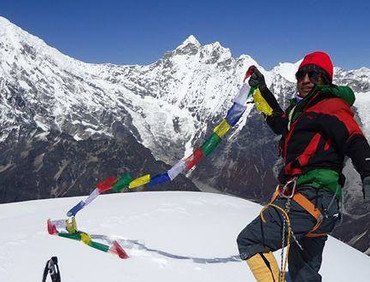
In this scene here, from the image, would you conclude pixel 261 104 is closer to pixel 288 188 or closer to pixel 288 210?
pixel 288 188

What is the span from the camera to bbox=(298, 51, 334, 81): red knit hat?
6.84 metres

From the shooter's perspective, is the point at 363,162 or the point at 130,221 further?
the point at 130,221

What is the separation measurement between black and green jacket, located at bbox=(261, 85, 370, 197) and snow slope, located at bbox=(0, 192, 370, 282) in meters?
3.96

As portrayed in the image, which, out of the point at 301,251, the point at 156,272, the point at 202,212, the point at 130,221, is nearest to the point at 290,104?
the point at 301,251

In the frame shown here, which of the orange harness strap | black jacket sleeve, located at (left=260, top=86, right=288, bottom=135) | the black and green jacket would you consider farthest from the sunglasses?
the orange harness strap

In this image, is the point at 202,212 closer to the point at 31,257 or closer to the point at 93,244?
the point at 93,244

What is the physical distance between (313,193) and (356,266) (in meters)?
6.69

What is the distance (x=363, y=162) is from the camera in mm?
5918

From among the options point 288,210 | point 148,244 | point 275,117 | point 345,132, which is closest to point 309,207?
point 288,210

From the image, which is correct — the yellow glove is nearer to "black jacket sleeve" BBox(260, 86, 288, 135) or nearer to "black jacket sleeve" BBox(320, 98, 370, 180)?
"black jacket sleeve" BBox(260, 86, 288, 135)

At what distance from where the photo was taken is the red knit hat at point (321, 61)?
6.84m

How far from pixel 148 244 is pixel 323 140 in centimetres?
624

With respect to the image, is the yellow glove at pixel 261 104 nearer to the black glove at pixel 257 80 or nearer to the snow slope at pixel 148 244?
the black glove at pixel 257 80

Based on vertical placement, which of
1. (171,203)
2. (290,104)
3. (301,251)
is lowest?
(301,251)
